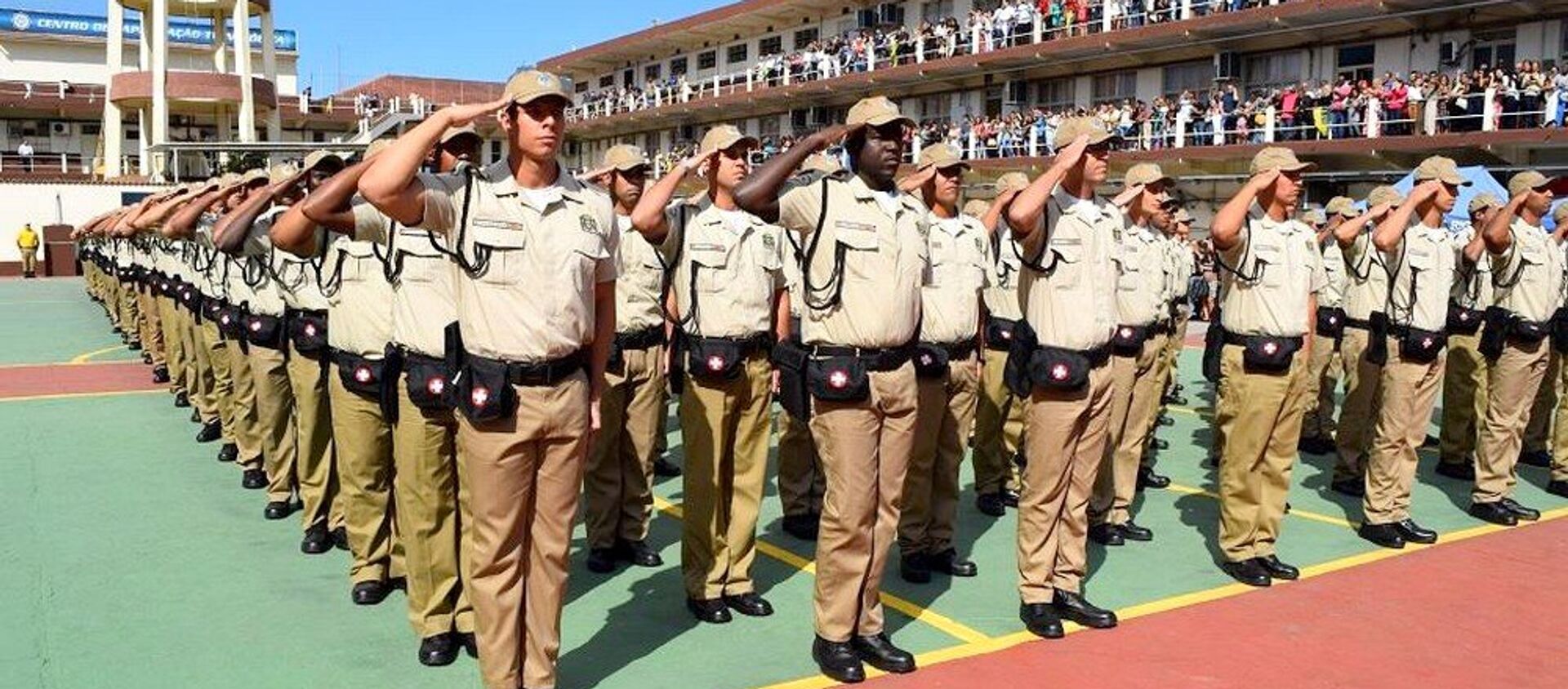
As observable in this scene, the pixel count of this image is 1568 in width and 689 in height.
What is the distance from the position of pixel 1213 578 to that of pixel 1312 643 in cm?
100

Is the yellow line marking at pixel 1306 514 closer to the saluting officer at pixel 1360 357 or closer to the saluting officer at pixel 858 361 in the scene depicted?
the saluting officer at pixel 1360 357

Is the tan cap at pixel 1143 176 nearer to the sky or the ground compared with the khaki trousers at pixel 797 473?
nearer to the sky

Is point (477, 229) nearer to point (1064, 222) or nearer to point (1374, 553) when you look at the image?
point (1064, 222)

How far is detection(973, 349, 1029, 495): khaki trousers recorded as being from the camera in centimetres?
783

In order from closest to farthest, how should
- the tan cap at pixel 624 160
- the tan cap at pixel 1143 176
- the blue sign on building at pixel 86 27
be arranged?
1. the tan cap at pixel 624 160
2. the tan cap at pixel 1143 176
3. the blue sign on building at pixel 86 27

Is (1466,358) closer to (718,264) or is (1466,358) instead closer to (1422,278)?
(1422,278)

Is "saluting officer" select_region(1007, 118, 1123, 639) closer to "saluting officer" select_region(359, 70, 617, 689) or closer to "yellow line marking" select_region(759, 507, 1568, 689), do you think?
"yellow line marking" select_region(759, 507, 1568, 689)

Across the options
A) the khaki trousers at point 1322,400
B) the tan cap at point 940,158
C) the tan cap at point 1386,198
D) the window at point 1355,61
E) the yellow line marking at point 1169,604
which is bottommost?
the yellow line marking at point 1169,604

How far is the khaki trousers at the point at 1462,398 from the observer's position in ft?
28.3

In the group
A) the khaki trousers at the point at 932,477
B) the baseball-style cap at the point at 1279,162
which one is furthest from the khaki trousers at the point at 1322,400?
the khaki trousers at the point at 932,477

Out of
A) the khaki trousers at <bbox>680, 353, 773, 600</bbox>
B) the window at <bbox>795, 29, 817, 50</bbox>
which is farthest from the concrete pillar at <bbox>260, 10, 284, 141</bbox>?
the khaki trousers at <bbox>680, 353, 773, 600</bbox>

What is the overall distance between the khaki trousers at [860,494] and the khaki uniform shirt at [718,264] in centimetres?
106

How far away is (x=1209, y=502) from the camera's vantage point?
8.04 meters

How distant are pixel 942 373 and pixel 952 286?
2.37 feet
